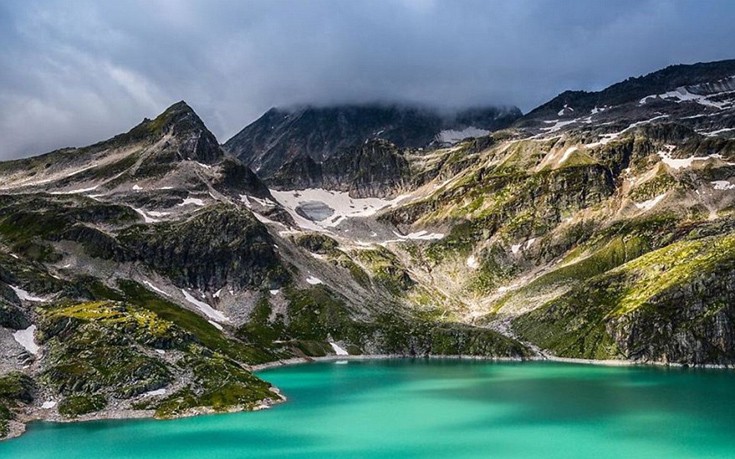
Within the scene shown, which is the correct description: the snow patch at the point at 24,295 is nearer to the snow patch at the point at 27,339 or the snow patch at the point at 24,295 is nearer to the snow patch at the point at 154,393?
the snow patch at the point at 27,339

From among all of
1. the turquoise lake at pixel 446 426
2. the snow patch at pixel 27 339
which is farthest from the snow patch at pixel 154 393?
the snow patch at pixel 27 339

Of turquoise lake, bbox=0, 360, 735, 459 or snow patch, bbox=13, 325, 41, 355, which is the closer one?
turquoise lake, bbox=0, 360, 735, 459

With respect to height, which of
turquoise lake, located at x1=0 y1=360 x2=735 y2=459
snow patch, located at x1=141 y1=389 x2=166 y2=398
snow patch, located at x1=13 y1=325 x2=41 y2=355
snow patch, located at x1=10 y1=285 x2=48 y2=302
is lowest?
turquoise lake, located at x1=0 y1=360 x2=735 y2=459

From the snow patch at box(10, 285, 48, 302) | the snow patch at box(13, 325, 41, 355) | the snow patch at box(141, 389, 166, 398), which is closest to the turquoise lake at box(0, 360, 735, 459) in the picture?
the snow patch at box(141, 389, 166, 398)

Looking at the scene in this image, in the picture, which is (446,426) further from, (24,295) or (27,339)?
(24,295)

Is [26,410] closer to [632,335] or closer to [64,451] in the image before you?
[64,451]

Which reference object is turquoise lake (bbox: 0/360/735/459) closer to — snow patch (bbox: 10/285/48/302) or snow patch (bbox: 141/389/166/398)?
snow patch (bbox: 141/389/166/398)

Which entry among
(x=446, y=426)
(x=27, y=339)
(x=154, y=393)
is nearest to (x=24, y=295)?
(x=27, y=339)
